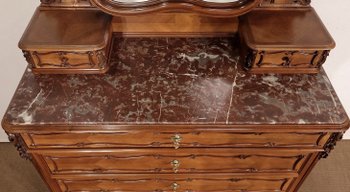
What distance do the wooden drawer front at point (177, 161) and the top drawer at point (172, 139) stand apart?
4 centimetres

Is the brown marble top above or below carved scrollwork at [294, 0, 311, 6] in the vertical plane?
below

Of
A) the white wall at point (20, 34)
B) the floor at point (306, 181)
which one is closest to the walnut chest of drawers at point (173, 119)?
the white wall at point (20, 34)

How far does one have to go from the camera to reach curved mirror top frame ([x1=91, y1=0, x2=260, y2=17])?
1.04m

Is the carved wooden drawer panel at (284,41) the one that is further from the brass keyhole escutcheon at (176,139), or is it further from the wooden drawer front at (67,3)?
the wooden drawer front at (67,3)

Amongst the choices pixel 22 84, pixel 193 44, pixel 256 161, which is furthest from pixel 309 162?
pixel 22 84

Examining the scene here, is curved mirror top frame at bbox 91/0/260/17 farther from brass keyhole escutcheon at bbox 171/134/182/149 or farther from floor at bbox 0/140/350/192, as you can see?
floor at bbox 0/140/350/192

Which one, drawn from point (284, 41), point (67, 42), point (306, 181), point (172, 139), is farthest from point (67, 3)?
point (306, 181)

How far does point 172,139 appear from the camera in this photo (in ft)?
3.38

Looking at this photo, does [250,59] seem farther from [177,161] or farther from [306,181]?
[306,181]

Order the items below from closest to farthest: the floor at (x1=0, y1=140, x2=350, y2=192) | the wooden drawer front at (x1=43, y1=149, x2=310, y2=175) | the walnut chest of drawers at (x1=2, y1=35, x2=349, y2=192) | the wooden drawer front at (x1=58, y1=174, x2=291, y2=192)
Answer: the walnut chest of drawers at (x1=2, y1=35, x2=349, y2=192), the wooden drawer front at (x1=43, y1=149, x2=310, y2=175), the wooden drawer front at (x1=58, y1=174, x2=291, y2=192), the floor at (x1=0, y1=140, x2=350, y2=192)

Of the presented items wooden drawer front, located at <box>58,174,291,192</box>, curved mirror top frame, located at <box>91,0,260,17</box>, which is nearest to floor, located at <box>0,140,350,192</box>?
wooden drawer front, located at <box>58,174,291,192</box>

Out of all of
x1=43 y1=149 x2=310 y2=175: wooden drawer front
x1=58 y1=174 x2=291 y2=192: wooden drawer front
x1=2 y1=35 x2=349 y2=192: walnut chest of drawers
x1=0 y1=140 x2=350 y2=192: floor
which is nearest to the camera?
x1=2 y1=35 x2=349 y2=192: walnut chest of drawers

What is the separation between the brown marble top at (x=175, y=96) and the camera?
965mm

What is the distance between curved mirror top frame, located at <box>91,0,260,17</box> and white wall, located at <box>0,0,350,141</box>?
40 centimetres
